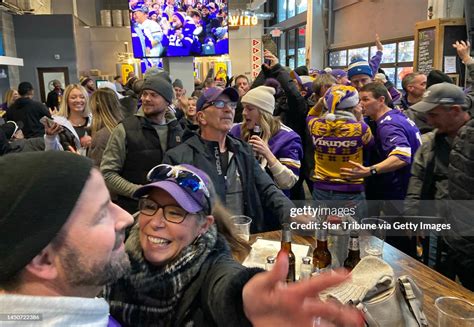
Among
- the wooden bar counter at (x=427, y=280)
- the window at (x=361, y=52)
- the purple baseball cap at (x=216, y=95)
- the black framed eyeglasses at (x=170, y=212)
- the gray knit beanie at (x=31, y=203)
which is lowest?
the wooden bar counter at (x=427, y=280)

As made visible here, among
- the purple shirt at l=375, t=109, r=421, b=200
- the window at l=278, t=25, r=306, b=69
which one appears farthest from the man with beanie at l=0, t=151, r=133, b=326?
the window at l=278, t=25, r=306, b=69

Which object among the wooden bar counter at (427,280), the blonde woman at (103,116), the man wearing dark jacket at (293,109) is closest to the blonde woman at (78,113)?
the blonde woman at (103,116)

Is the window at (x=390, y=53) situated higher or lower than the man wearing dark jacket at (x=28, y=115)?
higher

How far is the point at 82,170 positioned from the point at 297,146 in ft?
7.41

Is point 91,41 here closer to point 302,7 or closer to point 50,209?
point 302,7

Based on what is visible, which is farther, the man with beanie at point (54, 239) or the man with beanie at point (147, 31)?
the man with beanie at point (147, 31)

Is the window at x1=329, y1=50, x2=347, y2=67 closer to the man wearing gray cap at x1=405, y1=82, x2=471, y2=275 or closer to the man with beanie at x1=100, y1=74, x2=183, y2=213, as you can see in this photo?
the man wearing gray cap at x1=405, y1=82, x2=471, y2=275

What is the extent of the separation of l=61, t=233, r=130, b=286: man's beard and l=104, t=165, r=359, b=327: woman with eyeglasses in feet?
0.91

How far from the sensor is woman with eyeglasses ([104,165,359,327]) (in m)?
1.16

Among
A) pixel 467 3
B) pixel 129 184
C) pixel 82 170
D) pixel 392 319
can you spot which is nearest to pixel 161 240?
pixel 82 170

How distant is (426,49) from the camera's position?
654 centimetres

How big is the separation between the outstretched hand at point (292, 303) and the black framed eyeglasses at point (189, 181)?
2.05 feet

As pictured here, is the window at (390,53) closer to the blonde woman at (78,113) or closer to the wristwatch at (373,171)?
the wristwatch at (373,171)

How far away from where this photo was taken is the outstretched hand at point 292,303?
0.73 m
